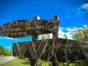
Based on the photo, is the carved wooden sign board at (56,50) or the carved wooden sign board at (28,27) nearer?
the carved wooden sign board at (56,50)

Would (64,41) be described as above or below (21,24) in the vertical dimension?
below

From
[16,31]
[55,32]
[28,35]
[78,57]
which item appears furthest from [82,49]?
[16,31]

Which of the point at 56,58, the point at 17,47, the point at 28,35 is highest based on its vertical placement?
the point at 28,35

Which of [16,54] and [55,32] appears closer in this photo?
[55,32]

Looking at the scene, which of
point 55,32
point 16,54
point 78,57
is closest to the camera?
point 78,57

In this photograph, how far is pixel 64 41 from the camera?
5.47m

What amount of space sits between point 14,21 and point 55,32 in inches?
66.0

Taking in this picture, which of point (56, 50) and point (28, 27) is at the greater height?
point (28, 27)

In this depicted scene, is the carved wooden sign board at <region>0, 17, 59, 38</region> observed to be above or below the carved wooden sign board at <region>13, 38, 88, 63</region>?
above

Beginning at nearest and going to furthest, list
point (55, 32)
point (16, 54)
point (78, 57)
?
point (78, 57) < point (55, 32) < point (16, 54)

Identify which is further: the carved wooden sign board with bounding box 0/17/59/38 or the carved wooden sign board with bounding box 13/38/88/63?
the carved wooden sign board with bounding box 0/17/59/38

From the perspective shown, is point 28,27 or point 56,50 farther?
point 28,27

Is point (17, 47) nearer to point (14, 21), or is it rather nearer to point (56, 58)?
point (14, 21)

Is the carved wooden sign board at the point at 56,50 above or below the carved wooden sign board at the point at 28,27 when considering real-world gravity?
below
